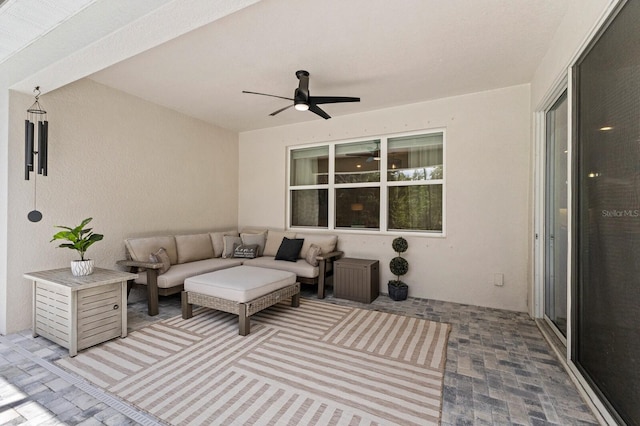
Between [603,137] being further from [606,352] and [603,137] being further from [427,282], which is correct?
[427,282]

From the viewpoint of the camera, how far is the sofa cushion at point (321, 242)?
4.60 m

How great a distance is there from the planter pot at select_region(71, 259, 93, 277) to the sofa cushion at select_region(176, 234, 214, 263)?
141 cm

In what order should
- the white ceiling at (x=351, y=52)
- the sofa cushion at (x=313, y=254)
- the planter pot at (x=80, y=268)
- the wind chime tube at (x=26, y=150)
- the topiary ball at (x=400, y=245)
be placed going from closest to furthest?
the white ceiling at (x=351, y=52)
the planter pot at (x=80, y=268)
the wind chime tube at (x=26, y=150)
the topiary ball at (x=400, y=245)
the sofa cushion at (x=313, y=254)

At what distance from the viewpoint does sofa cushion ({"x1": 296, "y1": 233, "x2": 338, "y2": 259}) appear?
4.60 m

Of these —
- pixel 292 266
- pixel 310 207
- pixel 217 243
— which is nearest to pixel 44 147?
pixel 217 243

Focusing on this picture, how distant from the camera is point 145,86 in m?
3.69

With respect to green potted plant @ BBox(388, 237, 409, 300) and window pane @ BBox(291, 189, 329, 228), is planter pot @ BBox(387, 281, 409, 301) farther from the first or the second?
window pane @ BBox(291, 189, 329, 228)

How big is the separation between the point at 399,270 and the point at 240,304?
7.44 ft

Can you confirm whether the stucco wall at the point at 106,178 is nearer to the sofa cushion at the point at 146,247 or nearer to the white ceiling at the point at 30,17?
the sofa cushion at the point at 146,247

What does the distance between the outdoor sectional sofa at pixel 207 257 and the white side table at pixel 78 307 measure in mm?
610

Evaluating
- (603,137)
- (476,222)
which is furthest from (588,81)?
(476,222)

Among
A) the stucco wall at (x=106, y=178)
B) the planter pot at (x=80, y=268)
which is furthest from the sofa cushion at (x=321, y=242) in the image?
the planter pot at (x=80, y=268)

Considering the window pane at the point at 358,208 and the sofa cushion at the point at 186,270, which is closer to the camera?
the sofa cushion at the point at 186,270

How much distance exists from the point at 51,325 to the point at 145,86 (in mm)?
2830
